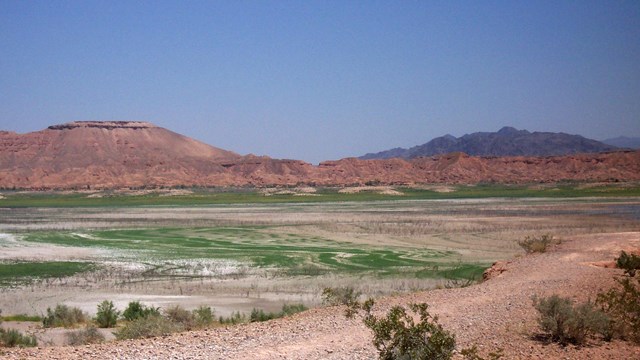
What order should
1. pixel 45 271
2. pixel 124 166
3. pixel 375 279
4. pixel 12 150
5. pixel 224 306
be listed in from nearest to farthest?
pixel 224 306
pixel 375 279
pixel 45 271
pixel 124 166
pixel 12 150

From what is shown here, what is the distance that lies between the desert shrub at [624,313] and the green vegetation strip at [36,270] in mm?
20615

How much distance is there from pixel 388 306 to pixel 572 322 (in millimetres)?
4472

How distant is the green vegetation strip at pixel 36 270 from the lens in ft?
83.7

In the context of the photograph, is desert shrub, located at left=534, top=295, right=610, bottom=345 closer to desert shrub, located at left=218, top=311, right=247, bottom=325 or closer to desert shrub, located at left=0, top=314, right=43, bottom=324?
desert shrub, located at left=218, top=311, right=247, bottom=325

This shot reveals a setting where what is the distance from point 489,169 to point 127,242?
429ft

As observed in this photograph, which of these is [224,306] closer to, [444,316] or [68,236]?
[444,316]

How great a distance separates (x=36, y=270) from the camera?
27.6m

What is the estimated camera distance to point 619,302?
40.1 feet

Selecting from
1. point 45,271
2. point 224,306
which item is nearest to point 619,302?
point 224,306

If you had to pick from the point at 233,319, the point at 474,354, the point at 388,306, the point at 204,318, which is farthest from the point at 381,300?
the point at 474,354

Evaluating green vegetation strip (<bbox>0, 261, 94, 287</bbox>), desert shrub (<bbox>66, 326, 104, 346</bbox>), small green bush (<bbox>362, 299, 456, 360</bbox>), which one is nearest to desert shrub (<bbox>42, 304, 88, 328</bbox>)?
desert shrub (<bbox>66, 326, 104, 346</bbox>)

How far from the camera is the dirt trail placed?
419 inches

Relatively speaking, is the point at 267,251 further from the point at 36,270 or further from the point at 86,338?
the point at 86,338

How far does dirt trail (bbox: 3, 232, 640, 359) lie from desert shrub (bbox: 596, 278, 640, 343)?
0.30m
